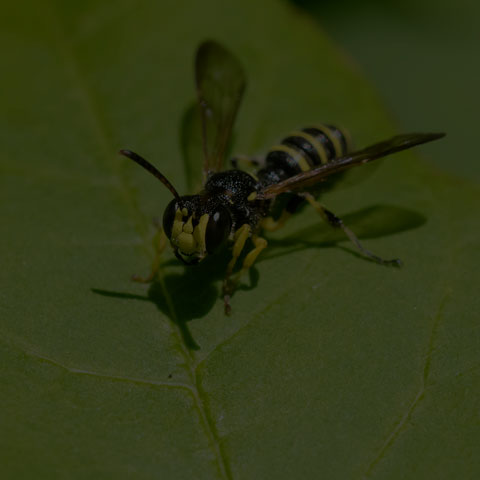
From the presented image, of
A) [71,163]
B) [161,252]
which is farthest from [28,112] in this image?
[161,252]

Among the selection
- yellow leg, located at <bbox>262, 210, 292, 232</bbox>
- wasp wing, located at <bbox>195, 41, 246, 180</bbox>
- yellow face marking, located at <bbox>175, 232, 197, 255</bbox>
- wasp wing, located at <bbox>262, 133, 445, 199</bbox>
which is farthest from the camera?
wasp wing, located at <bbox>195, 41, 246, 180</bbox>

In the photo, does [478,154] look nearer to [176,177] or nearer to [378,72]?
[378,72]

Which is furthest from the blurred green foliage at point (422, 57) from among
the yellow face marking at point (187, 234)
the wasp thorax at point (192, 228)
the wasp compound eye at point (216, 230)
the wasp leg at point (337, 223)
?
the yellow face marking at point (187, 234)

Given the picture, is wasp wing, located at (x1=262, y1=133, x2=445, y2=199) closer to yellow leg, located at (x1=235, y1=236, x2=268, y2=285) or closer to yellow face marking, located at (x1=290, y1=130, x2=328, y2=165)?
yellow face marking, located at (x1=290, y1=130, x2=328, y2=165)

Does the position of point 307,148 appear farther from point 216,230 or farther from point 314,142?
point 216,230

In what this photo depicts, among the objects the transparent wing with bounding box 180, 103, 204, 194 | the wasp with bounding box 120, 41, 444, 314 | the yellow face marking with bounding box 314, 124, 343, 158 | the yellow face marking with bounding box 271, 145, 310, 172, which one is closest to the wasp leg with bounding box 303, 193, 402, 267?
the wasp with bounding box 120, 41, 444, 314

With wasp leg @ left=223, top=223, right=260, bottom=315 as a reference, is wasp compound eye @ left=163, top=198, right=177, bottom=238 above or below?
above
